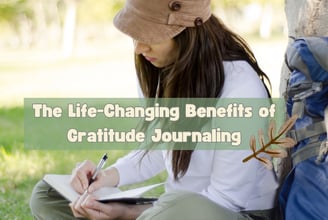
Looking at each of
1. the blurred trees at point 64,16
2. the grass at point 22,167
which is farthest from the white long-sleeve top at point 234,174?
the blurred trees at point 64,16

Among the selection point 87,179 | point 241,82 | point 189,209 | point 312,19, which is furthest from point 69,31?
point 189,209

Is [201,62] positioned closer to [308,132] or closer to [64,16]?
[308,132]

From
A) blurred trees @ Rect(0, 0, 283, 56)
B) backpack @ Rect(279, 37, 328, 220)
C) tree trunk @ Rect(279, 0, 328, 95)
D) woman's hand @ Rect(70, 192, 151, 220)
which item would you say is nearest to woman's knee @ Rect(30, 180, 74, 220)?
woman's hand @ Rect(70, 192, 151, 220)

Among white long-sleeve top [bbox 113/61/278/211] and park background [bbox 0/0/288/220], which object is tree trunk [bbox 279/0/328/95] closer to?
park background [bbox 0/0/288/220]

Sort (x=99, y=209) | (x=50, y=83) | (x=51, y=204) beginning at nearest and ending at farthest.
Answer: (x=99, y=209), (x=51, y=204), (x=50, y=83)

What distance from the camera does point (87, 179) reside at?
8.20ft

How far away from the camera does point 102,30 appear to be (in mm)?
40969

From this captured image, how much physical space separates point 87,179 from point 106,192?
8 centimetres

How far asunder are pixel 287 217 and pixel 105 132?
39.0 inches

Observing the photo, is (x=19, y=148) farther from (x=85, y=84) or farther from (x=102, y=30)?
(x=102, y=30)

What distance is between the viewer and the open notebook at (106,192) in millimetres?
2355

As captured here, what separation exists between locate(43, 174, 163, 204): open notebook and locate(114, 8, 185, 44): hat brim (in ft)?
1.51

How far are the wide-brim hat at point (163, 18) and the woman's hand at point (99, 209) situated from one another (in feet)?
1.71

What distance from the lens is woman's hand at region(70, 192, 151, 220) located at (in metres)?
2.31
